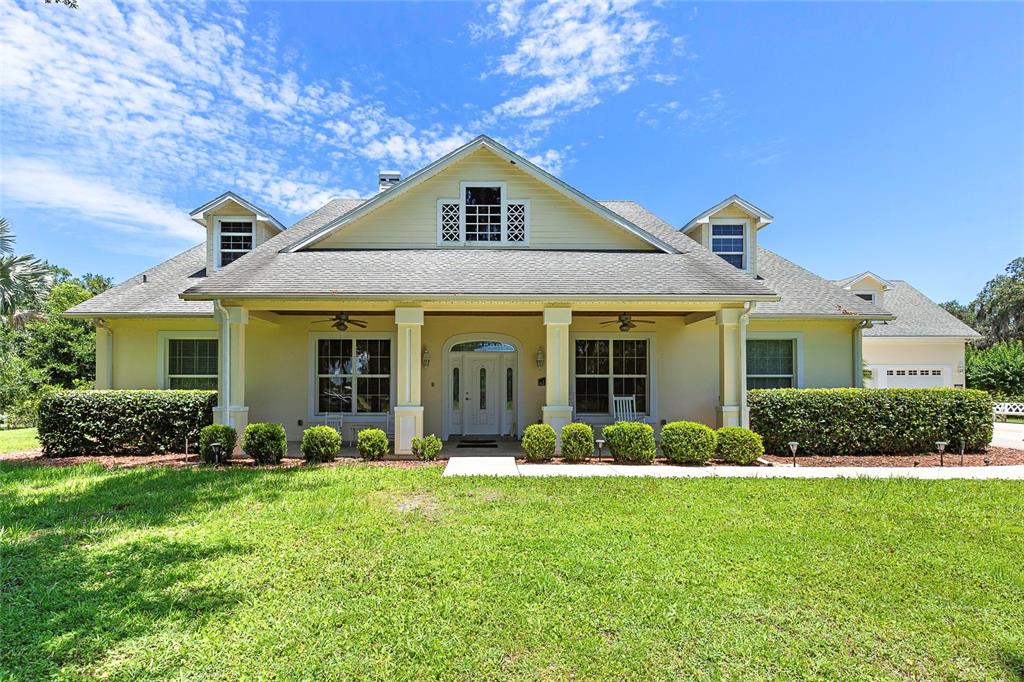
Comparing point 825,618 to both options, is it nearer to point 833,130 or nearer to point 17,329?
point 833,130

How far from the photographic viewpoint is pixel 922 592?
159 inches

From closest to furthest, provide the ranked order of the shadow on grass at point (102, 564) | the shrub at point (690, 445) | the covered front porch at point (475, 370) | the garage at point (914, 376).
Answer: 1. the shadow on grass at point (102, 564)
2. the shrub at point (690, 445)
3. the covered front porch at point (475, 370)
4. the garage at point (914, 376)

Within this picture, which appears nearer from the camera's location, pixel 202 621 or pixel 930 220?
pixel 202 621

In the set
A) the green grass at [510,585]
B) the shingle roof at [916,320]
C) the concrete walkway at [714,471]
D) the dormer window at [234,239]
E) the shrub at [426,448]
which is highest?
the dormer window at [234,239]

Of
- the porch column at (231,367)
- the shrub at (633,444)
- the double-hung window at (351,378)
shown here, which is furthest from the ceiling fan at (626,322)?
the porch column at (231,367)

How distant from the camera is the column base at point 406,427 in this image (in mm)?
9859

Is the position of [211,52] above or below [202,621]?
above

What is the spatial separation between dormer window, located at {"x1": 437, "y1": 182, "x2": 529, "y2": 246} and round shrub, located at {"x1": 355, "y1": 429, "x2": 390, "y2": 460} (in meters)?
4.91

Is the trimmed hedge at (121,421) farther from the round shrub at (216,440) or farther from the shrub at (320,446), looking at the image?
the shrub at (320,446)

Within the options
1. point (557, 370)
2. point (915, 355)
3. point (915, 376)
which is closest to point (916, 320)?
point (915, 355)

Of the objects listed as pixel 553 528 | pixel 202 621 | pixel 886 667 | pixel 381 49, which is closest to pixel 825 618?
pixel 886 667

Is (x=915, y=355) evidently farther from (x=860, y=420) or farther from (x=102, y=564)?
(x=102, y=564)

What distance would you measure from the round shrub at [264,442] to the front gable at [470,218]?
Result: 4760 millimetres

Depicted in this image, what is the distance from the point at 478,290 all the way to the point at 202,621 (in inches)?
276
